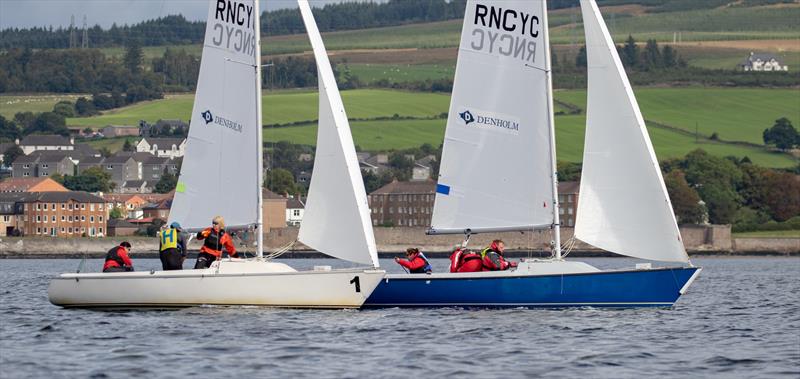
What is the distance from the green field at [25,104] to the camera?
18975cm

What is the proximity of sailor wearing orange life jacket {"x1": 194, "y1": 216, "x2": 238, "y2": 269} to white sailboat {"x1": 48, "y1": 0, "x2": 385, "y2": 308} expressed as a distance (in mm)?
244

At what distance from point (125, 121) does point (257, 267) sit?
160200mm

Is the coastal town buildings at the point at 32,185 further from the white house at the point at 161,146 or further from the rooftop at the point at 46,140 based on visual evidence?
the white house at the point at 161,146

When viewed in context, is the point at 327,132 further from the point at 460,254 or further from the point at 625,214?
the point at 625,214

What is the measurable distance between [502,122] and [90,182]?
123 metres

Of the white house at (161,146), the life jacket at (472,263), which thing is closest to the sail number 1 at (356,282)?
the life jacket at (472,263)

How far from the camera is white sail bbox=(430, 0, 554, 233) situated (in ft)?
89.3

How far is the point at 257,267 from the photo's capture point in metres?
26.1

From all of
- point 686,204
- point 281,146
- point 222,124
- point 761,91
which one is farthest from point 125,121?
point 222,124

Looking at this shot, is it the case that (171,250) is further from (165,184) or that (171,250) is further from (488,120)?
(165,184)

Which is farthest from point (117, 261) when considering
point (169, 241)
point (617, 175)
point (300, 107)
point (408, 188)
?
point (300, 107)

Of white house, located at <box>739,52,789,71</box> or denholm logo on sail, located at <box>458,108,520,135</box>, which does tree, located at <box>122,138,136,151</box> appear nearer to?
white house, located at <box>739,52,789,71</box>

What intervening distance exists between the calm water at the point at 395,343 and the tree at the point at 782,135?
11772 centimetres

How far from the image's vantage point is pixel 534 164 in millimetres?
27375
